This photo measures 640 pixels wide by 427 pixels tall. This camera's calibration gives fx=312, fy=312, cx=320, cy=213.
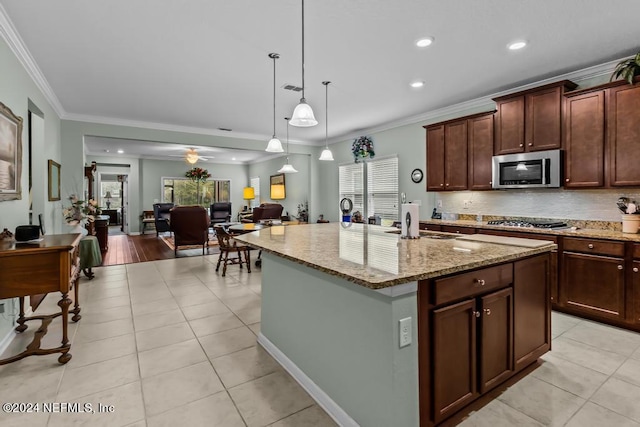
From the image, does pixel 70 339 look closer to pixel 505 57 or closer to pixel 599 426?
pixel 599 426

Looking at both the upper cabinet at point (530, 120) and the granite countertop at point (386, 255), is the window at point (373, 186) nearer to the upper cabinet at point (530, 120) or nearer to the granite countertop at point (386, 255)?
the upper cabinet at point (530, 120)

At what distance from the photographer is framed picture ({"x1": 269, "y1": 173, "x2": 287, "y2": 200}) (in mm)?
9493

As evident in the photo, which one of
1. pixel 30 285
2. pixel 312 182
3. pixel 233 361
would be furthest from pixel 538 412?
pixel 312 182

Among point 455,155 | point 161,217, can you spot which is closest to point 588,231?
point 455,155

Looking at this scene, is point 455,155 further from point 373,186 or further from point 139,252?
point 139,252

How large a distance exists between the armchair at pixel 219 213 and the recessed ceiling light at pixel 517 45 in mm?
9495

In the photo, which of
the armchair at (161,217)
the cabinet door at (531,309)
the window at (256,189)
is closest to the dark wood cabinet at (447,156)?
the cabinet door at (531,309)

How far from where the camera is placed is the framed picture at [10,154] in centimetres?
247

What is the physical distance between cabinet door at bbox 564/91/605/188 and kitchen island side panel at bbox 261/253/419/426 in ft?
9.99

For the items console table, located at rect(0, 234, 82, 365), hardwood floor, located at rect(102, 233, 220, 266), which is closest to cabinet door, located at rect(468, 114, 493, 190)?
console table, located at rect(0, 234, 82, 365)

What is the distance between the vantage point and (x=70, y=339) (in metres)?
2.76

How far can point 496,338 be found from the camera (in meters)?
1.88

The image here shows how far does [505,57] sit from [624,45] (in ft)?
3.31

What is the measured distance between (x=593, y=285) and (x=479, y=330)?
83.8 inches
